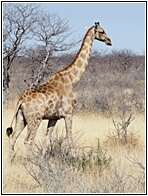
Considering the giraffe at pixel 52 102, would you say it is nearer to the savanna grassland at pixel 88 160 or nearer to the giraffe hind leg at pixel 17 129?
the giraffe hind leg at pixel 17 129

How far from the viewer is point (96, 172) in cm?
566

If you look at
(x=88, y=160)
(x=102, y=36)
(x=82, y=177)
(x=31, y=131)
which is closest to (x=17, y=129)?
→ (x=31, y=131)

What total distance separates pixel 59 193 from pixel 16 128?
194cm

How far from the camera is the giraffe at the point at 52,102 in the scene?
599 centimetres

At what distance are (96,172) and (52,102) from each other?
1.11 m

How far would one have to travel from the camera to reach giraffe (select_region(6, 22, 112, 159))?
5.99 metres

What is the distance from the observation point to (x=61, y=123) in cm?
948

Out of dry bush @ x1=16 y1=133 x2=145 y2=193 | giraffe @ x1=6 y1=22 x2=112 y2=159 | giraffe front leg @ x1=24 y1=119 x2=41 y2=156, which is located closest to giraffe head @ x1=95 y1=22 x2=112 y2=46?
giraffe @ x1=6 y1=22 x2=112 y2=159

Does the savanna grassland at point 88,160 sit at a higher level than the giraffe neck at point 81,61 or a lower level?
lower

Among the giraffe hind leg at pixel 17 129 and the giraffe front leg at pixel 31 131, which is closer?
the giraffe front leg at pixel 31 131

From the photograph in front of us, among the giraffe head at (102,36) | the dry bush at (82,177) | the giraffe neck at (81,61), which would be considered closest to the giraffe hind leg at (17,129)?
the dry bush at (82,177)

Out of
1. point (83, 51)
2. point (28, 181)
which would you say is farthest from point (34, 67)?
point (28, 181)

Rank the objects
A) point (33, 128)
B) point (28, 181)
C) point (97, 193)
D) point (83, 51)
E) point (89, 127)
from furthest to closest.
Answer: point (89, 127)
point (83, 51)
point (33, 128)
point (28, 181)
point (97, 193)

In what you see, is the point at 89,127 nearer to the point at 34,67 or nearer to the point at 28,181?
the point at 28,181
